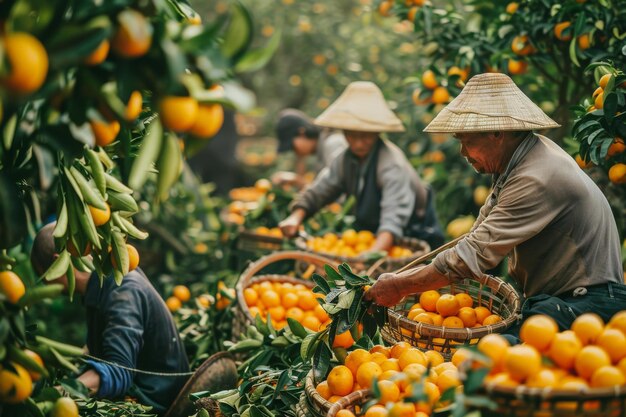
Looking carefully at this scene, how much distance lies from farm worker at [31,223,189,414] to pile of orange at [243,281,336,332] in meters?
0.51

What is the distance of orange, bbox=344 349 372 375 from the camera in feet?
7.36

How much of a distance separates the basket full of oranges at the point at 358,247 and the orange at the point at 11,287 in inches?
84.8

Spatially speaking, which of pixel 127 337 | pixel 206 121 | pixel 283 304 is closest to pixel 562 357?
pixel 206 121

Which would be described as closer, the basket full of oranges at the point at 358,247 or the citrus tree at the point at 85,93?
the citrus tree at the point at 85,93

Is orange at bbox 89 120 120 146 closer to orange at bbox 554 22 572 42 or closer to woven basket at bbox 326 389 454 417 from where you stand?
woven basket at bbox 326 389 454 417

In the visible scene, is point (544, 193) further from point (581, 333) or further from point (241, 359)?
point (241, 359)

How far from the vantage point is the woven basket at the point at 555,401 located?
1.50 metres

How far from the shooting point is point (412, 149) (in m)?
6.23

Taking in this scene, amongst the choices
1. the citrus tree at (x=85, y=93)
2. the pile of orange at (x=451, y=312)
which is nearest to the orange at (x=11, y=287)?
the citrus tree at (x=85, y=93)

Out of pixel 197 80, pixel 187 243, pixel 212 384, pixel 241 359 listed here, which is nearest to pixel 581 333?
pixel 197 80

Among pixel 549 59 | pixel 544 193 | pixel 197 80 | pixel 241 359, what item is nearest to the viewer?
pixel 197 80

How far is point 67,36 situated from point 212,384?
1.82 metres

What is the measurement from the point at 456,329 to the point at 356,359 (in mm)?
377

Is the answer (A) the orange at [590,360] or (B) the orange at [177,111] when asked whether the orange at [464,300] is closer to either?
(A) the orange at [590,360]
